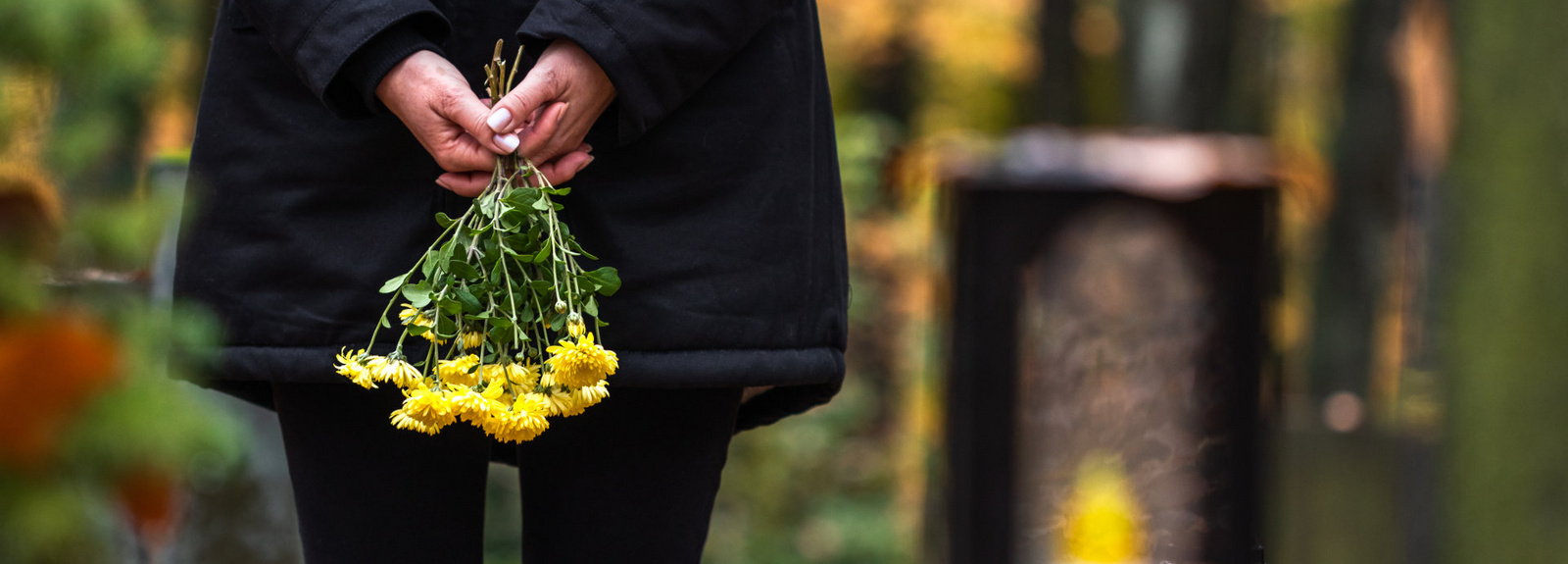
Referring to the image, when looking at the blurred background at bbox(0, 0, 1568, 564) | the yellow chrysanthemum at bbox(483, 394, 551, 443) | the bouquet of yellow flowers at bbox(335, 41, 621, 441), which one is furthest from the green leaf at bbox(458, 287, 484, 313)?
the blurred background at bbox(0, 0, 1568, 564)

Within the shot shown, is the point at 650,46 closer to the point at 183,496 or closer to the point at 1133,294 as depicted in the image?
the point at 183,496

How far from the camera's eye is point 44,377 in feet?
4.29

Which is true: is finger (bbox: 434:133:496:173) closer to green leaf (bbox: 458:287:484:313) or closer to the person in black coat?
the person in black coat

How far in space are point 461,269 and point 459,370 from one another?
0.09 metres

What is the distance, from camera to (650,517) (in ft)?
4.36

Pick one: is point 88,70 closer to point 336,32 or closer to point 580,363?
point 336,32

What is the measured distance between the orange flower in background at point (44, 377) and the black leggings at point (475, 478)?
19 cm

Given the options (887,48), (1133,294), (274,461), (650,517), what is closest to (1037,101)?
(887,48)

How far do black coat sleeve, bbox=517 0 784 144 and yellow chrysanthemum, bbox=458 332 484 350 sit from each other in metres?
0.21

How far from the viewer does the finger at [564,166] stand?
1.25 m

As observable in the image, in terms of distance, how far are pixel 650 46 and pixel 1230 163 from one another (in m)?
2.77

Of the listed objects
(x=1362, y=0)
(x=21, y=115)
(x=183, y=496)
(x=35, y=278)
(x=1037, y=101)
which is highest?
(x=1362, y=0)

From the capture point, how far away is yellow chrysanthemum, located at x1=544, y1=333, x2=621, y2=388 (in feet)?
3.66

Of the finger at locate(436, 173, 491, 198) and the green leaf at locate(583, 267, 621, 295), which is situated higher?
the finger at locate(436, 173, 491, 198)
